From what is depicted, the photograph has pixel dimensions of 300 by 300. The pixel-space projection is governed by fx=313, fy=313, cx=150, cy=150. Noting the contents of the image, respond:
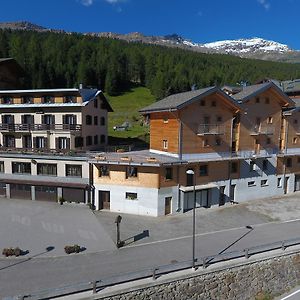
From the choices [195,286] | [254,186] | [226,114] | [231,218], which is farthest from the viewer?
[254,186]

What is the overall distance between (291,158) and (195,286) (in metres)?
27.7

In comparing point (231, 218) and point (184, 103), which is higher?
point (184, 103)

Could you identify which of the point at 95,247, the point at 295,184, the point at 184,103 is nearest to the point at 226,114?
the point at 184,103

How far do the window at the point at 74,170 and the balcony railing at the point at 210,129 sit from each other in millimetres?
13752

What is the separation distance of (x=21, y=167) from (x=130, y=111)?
57430mm

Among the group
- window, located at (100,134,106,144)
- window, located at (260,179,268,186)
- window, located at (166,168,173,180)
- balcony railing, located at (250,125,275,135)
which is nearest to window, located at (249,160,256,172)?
window, located at (260,179,268,186)

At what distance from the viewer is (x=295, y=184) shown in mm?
42469

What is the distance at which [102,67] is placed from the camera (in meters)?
108

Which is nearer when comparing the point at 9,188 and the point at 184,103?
the point at 184,103

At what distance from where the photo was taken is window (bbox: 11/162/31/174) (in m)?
Answer: 36.3

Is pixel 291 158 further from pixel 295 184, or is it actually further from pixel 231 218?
pixel 231 218

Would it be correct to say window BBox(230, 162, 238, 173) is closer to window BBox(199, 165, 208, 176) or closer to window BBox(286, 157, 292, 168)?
window BBox(199, 165, 208, 176)

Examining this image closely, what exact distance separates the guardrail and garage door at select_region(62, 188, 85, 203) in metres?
16.1

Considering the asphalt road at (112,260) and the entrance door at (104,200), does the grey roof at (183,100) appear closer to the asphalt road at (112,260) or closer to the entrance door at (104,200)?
the entrance door at (104,200)
